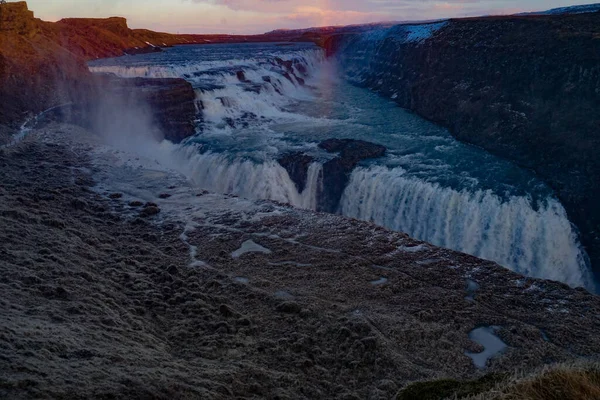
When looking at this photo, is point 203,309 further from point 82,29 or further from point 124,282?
point 82,29

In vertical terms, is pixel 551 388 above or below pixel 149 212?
above

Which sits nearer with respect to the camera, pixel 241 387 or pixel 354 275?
pixel 241 387

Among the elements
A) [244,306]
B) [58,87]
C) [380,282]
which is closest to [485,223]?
[380,282]

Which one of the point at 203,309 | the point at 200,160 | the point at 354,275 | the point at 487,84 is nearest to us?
the point at 203,309

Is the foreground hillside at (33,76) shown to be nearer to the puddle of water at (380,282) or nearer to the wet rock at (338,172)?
the wet rock at (338,172)

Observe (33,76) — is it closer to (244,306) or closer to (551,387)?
(244,306)

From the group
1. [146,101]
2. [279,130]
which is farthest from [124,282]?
[146,101]
